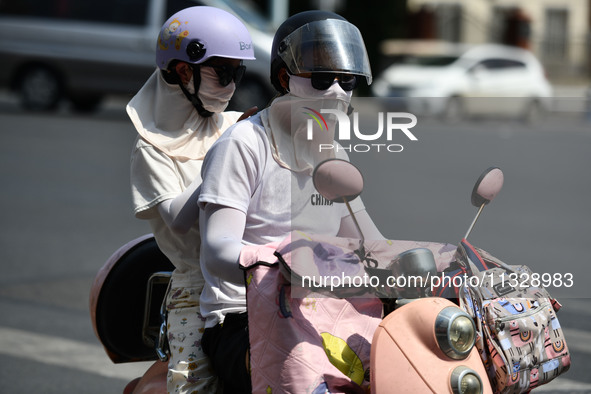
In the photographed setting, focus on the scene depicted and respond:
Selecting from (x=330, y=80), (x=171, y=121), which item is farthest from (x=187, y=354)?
(x=330, y=80)

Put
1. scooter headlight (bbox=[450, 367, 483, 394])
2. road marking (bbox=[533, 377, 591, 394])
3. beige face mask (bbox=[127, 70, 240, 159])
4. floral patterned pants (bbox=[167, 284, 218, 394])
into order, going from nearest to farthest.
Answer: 1. scooter headlight (bbox=[450, 367, 483, 394])
2. floral patterned pants (bbox=[167, 284, 218, 394])
3. beige face mask (bbox=[127, 70, 240, 159])
4. road marking (bbox=[533, 377, 591, 394])

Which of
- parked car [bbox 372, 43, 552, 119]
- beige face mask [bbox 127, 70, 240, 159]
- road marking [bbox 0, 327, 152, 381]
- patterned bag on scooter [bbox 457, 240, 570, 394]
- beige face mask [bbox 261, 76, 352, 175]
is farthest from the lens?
parked car [bbox 372, 43, 552, 119]

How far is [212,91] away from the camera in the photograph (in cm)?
300

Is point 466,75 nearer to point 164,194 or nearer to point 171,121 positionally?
point 171,121

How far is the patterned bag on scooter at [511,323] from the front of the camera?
2100 mm

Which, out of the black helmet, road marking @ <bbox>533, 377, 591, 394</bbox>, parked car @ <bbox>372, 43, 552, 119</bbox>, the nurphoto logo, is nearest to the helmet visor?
the black helmet

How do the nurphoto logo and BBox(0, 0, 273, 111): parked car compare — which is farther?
BBox(0, 0, 273, 111): parked car

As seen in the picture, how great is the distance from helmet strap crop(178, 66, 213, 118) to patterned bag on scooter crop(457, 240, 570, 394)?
3.77 ft

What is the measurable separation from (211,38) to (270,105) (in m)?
0.48

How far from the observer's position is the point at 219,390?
104 inches

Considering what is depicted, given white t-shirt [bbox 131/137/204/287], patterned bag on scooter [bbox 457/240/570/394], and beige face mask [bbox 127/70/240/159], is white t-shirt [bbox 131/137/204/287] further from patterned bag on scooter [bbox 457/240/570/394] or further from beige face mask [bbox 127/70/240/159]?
patterned bag on scooter [bbox 457/240/570/394]

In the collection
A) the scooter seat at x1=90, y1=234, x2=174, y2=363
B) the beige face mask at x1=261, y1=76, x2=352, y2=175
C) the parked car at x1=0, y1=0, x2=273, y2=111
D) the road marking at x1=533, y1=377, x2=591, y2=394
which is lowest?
the parked car at x1=0, y1=0, x2=273, y2=111

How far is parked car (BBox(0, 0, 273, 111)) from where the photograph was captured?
51.5 feet

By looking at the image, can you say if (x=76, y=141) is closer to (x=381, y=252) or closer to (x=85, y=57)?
(x=85, y=57)
